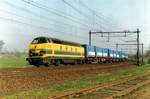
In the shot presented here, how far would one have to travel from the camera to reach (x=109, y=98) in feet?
44.3

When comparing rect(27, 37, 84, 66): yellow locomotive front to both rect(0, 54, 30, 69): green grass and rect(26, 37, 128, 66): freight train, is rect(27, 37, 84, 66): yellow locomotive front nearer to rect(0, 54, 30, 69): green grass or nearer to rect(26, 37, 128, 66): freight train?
rect(26, 37, 128, 66): freight train

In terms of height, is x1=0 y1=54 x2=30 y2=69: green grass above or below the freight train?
below

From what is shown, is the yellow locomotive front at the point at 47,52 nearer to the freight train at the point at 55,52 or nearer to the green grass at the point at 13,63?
the freight train at the point at 55,52

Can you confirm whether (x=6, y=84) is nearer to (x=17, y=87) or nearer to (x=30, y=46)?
(x=17, y=87)

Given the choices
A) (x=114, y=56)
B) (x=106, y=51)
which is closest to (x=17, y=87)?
(x=106, y=51)

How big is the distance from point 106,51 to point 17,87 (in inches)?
2161

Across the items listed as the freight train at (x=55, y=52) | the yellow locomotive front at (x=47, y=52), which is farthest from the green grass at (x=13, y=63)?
the freight train at (x=55, y=52)

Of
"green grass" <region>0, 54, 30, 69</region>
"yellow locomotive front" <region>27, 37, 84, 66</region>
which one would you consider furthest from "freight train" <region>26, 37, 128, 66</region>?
"green grass" <region>0, 54, 30, 69</region>

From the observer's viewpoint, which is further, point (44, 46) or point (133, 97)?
point (44, 46)

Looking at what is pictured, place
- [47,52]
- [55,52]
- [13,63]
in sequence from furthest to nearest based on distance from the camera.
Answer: [13,63] → [55,52] → [47,52]

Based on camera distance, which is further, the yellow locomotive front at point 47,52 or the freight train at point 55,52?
the freight train at point 55,52

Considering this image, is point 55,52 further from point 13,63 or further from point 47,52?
point 13,63

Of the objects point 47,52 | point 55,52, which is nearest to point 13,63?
point 55,52

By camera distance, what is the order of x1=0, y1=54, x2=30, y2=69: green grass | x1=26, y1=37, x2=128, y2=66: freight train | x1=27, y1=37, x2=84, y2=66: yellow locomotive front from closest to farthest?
x1=27, y1=37, x2=84, y2=66: yellow locomotive front, x1=26, y1=37, x2=128, y2=66: freight train, x1=0, y1=54, x2=30, y2=69: green grass
